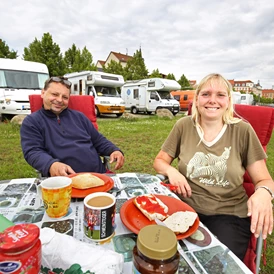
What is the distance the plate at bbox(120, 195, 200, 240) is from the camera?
2.87 ft

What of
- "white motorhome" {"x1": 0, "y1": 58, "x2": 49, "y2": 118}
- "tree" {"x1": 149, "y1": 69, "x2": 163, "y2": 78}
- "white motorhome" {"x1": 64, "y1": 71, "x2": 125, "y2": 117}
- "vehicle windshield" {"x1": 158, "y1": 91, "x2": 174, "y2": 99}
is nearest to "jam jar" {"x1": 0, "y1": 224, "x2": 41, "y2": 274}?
"white motorhome" {"x1": 0, "y1": 58, "x2": 49, "y2": 118}

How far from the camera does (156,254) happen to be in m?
0.48

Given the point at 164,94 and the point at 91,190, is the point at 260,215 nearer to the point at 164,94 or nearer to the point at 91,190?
the point at 91,190

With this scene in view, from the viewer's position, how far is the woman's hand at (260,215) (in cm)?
106

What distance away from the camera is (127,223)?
0.91 metres

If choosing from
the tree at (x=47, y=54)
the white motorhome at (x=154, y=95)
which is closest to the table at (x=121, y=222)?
the white motorhome at (x=154, y=95)

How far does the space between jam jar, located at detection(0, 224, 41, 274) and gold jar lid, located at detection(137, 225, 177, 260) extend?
266mm

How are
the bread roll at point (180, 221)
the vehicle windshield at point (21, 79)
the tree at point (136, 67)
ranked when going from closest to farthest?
the bread roll at point (180, 221)
the vehicle windshield at point (21, 79)
the tree at point (136, 67)

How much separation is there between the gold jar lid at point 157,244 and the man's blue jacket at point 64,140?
4.69 ft

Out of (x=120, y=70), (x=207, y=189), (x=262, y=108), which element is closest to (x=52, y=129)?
(x=207, y=189)

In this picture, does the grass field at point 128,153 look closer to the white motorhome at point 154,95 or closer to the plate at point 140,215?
the plate at point 140,215

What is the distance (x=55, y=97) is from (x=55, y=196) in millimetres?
1384

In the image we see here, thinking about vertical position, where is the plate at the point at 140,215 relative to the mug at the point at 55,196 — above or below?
below

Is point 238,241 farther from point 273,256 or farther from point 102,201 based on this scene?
point 273,256
